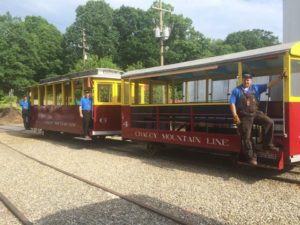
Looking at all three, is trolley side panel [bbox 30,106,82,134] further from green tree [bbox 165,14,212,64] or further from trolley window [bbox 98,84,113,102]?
green tree [bbox 165,14,212,64]

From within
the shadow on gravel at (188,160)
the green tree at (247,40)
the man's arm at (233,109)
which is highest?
the green tree at (247,40)

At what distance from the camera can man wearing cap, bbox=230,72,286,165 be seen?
7.06 m

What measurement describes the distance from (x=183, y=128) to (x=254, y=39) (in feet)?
245

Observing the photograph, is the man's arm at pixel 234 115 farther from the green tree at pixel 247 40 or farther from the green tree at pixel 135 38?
the green tree at pixel 247 40

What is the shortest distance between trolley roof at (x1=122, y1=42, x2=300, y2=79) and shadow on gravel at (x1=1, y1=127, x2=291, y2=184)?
2.02 meters

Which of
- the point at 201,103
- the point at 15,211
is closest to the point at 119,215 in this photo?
the point at 15,211

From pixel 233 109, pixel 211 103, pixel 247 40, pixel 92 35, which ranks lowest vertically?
pixel 233 109

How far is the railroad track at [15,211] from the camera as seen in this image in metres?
5.32

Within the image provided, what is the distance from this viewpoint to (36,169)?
9086 millimetres

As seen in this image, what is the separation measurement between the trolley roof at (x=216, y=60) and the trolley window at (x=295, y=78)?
199mm

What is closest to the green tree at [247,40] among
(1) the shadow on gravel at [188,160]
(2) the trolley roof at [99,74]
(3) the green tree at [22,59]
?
(3) the green tree at [22,59]

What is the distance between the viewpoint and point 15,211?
5.76 metres

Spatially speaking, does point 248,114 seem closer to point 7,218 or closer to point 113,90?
point 7,218

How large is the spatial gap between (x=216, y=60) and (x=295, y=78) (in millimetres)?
1779
